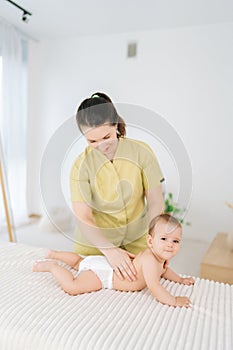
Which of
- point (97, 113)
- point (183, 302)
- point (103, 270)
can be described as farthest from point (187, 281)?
point (97, 113)

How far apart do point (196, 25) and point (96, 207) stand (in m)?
2.45

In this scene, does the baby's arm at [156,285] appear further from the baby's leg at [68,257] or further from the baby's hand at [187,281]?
the baby's leg at [68,257]

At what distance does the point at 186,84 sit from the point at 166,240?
242 centimetres

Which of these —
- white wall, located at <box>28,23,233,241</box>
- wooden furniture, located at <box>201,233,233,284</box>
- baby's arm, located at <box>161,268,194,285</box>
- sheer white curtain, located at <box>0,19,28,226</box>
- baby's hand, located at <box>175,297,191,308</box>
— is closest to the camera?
baby's hand, located at <box>175,297,191,308</box>

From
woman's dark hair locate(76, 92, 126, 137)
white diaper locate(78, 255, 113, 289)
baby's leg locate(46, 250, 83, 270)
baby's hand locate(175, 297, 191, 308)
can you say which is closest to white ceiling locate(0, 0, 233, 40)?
woman's dark hair locate(76, 92, 126, 137)

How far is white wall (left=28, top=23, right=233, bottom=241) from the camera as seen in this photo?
3.19 metres

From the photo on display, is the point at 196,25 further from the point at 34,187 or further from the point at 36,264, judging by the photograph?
the point at 36,264

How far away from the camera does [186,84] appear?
3.29 m

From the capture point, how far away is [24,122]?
3678mm

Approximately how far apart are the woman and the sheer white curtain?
227 cm

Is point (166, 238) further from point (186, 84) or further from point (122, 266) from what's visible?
point (186, 84)

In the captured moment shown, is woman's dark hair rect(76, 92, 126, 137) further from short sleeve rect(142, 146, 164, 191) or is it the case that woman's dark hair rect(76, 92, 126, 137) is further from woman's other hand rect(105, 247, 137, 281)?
woman's other hand rect(105, 247, 137, 281)

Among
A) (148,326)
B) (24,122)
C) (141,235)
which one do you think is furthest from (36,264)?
(24,122)

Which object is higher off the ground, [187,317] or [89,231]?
[89,231]
